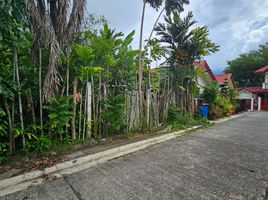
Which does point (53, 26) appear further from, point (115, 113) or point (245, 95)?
point (245, 95)

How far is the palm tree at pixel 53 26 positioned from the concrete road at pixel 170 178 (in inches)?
75.4

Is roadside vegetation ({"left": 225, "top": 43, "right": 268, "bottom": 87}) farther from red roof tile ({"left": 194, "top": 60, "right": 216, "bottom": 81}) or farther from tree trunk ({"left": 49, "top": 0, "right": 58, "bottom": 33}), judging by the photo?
tree trunk ({"left": 49, "top": 0, "right": 58, "bottom": 33})

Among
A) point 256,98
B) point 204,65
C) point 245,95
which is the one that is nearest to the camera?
point 204,65

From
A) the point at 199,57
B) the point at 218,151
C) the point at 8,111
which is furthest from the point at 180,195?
the point at 199,57

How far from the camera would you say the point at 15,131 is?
335 centimetres

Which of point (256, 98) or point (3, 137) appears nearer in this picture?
point (3, 137)

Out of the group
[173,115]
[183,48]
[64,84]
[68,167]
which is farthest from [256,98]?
[68,167]

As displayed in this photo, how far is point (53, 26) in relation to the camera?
3900 millimetres

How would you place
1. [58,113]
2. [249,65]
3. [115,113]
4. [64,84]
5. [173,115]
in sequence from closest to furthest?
[58,113], [64,84], [115,113], [173,115], [249,65]

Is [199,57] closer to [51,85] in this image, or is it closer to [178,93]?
[178,93]

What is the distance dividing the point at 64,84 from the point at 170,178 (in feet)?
9.87

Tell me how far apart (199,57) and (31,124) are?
24.2ft

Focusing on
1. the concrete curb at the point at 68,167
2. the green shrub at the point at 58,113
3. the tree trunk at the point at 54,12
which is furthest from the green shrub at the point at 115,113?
the tree trunk at the point at 54,12

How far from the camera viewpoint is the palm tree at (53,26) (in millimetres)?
3471
